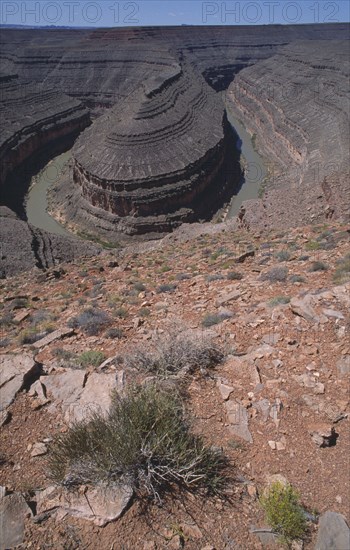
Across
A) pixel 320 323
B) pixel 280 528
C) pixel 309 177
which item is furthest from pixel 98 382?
pixel 309 177

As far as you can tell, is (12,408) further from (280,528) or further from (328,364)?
(328,364)

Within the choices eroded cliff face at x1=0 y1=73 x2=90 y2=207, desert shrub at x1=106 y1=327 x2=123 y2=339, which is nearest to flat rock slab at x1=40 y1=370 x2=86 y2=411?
desert shrub at x1=106 y1=327 x2=123 y2=339

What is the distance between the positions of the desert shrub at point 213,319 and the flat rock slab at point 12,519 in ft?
14.2

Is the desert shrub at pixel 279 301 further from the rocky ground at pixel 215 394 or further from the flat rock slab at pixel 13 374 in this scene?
the flat rock slab at pixel 13 374

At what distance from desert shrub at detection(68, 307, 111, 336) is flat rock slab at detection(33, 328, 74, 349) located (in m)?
0.25

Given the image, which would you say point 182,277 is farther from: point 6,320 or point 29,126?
point 29,126

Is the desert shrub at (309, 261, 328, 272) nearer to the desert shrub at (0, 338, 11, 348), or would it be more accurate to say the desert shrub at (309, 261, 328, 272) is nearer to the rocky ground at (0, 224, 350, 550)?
the rocky ground at (0, 224, 350, 550)

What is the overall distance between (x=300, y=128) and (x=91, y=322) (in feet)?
123

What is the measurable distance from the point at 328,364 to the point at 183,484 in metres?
2.82

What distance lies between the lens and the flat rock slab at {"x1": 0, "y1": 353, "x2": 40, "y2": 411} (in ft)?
19.6

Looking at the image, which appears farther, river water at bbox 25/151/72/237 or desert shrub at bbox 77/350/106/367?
river water at bbox 25/151/72/237

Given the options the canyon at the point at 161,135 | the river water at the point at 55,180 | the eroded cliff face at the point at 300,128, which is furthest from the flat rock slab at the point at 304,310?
the river water at the point at 55,180

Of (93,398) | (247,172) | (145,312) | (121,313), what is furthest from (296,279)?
(247,172)

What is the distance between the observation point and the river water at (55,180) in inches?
1281
